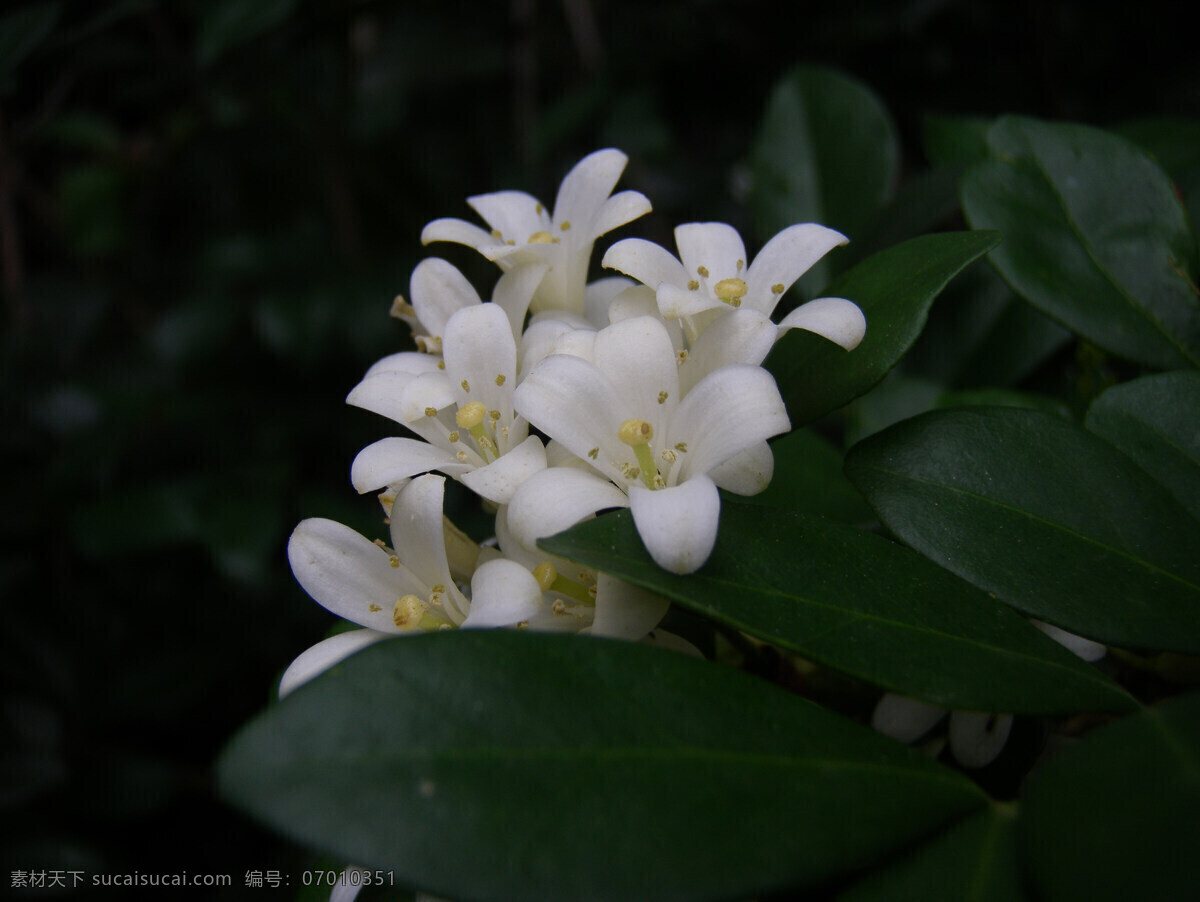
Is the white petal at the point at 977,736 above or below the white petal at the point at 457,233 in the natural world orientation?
below

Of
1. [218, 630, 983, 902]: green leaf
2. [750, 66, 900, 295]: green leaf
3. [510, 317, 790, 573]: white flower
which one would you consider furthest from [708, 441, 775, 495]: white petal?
[750, 66, 900, 295]: green leaf

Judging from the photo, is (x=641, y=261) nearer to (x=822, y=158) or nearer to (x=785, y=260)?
(x=785, y=260)

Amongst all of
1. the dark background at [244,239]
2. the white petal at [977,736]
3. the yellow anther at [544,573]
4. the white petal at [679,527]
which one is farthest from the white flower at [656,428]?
the dark background at [244,239]

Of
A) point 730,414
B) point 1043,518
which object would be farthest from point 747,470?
point 1043,518

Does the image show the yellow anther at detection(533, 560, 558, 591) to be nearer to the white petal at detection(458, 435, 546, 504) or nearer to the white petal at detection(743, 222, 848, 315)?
the white petal at detection(458, 435, 546, 504)

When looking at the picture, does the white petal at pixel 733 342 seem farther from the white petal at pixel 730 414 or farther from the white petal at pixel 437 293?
the white petal at pixel 437 293

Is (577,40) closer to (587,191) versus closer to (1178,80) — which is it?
(1178,80)
